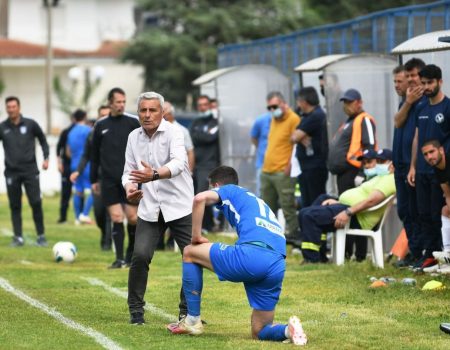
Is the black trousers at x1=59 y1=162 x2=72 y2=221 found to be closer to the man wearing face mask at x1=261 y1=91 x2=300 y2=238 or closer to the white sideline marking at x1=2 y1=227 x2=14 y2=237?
the white sideline marking at x1=2 y1=227 x2=14 y2=237

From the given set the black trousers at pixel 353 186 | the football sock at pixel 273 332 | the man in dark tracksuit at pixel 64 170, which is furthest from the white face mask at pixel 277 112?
the football sock at pixel 273 332

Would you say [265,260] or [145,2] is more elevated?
[145,2]

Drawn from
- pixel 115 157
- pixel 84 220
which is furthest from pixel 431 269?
pixel 84 220

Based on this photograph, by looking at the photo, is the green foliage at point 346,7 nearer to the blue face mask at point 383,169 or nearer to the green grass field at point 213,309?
the blue face mask at point 383,169

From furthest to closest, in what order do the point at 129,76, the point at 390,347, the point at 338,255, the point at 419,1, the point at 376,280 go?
the point at 129,76, the point at 419,1, the point at 338,255, the point at 376,280, the point at 390,347

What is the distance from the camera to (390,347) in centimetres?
968

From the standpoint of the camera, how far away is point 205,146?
2161 centimetres

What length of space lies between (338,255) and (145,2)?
41609mm

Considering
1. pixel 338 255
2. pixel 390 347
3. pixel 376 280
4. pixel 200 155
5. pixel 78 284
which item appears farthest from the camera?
pixel 200 155

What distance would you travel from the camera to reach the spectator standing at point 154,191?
11141 mm

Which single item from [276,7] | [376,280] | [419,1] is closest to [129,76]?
[276,7]

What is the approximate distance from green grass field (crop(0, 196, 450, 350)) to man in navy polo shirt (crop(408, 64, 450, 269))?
46cm

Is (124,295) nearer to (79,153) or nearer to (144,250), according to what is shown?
(144,250)

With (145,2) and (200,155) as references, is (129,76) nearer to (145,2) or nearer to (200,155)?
(145,2)
